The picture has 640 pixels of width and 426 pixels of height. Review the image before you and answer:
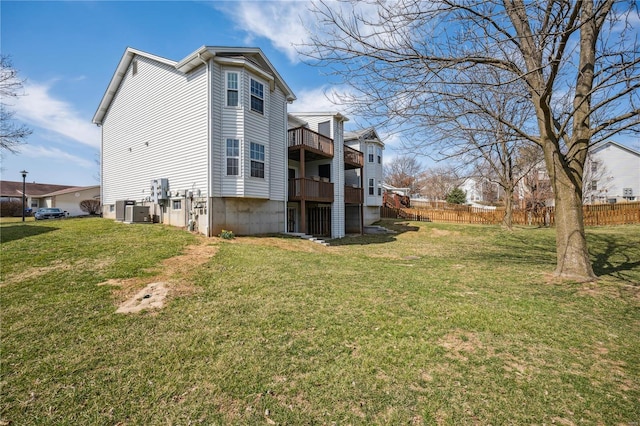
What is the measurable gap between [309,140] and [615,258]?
13.6 metres

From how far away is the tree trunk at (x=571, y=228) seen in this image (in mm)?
6723

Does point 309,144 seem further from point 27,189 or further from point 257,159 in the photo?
point 27,189

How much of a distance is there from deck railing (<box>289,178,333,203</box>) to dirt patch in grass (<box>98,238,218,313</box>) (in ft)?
24.8

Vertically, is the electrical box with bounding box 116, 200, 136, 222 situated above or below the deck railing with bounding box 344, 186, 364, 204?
below

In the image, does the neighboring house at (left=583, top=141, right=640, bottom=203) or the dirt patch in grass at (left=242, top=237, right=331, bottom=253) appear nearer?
the dirt patch in grass at (left=242, top=237, right=331, bottom=253)

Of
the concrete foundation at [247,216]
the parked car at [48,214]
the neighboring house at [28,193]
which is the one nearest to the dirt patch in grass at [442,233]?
the concrete foundation at [247,216]

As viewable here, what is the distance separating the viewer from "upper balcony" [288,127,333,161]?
15086 millimetres

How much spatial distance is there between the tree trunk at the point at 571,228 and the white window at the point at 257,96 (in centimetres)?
1103

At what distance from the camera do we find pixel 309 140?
1570cm

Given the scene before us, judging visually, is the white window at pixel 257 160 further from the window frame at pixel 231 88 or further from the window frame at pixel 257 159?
the window frame at pixel 231 88

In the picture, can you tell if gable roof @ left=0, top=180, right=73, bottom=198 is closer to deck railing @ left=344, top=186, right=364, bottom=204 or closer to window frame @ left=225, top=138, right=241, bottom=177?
window frame @ left=225, top=138, right=241, bottom=177

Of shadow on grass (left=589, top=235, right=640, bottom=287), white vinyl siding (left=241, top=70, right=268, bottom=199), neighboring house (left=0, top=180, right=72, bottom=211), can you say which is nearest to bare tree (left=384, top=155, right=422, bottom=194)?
shadow on grass (left=589, top=235, right=640, bottom=287)

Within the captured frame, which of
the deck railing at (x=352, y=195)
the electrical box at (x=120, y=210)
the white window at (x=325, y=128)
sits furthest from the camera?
the deck railing at (x=352, y=195)

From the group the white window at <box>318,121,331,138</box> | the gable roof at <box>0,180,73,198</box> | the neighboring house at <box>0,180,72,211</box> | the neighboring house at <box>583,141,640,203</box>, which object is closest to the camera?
the white window at <box>318,121,331,138</box>
